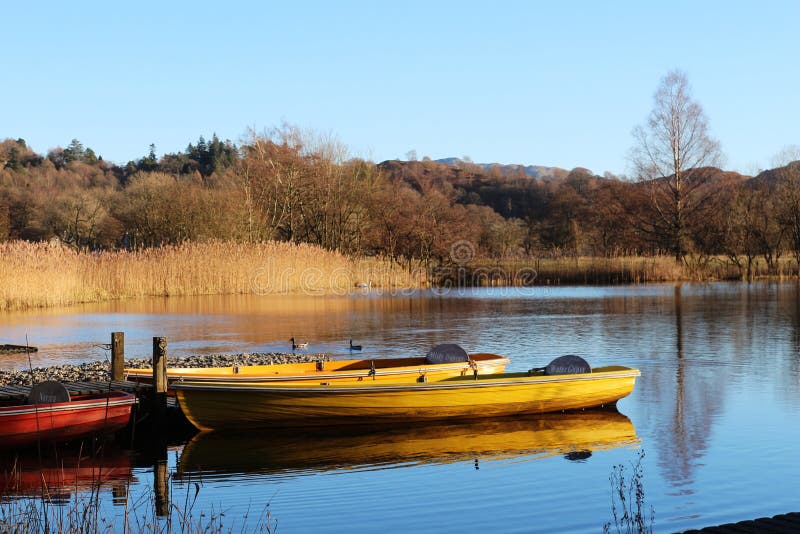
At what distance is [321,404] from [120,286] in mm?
23688

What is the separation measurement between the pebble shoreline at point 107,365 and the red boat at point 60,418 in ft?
6.20

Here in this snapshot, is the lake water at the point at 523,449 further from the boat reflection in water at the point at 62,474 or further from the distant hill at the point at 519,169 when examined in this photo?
the distant hill at the point at 519,169

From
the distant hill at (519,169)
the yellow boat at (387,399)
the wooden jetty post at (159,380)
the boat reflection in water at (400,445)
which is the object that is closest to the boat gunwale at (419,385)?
the yellow boat at (387,399)

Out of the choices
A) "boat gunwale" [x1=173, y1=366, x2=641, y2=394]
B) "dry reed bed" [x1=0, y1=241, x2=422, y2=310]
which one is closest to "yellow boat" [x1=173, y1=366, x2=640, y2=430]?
"boat gunwale" [x1=173, y1=366, x2=641, y2=394]

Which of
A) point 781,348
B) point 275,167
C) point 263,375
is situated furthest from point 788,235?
point 263,375

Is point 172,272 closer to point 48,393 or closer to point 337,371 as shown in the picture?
point 337,371

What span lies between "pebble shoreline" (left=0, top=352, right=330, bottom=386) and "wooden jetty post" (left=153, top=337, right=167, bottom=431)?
172 cm

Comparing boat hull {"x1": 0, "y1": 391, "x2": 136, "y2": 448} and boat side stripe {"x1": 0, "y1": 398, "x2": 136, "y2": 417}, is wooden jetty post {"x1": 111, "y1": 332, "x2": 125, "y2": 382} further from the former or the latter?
boat side stripe {"x1": 0, "y1": 398, "x2": 136, "y2": 417}

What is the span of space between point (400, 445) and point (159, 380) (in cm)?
320

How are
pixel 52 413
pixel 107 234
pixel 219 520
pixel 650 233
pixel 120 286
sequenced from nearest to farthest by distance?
pixel 219 520
pixel 52 413
pixel 120 286
pixel 650 233
pixel 107 234

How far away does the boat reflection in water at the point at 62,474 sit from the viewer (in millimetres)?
9289

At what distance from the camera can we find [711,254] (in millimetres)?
50906

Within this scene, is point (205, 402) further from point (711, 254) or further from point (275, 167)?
point (711, 254)

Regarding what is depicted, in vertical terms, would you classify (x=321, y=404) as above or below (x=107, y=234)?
below
